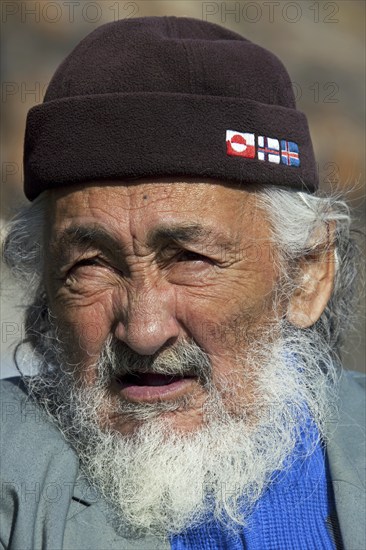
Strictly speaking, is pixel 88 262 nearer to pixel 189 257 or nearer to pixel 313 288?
pixel 189 257

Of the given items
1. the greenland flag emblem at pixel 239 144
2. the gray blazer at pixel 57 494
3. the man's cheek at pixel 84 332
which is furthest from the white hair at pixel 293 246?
the gray blazer at pixel 57 494

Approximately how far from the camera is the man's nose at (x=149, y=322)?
7.38ft

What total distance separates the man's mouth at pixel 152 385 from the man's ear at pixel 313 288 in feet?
1.55

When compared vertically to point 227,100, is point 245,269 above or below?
below

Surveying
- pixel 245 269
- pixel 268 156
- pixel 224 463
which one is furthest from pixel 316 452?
pixel 268 156

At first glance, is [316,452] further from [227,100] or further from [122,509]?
[227,100]

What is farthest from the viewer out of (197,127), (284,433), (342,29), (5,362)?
(342,29)

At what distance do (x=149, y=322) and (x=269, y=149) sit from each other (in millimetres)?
650

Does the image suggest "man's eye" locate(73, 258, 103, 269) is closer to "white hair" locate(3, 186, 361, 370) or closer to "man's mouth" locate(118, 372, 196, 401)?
"white hair" locate(3, 186, 361, 370)

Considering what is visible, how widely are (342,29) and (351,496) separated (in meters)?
6.10

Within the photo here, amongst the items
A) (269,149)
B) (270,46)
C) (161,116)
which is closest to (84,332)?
(161,116)

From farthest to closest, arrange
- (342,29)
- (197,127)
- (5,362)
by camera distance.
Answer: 1. (342,29)
2. (5,362)
3. (197,127)

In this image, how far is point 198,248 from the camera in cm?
238

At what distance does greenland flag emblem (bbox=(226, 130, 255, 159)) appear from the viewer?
239 cm
